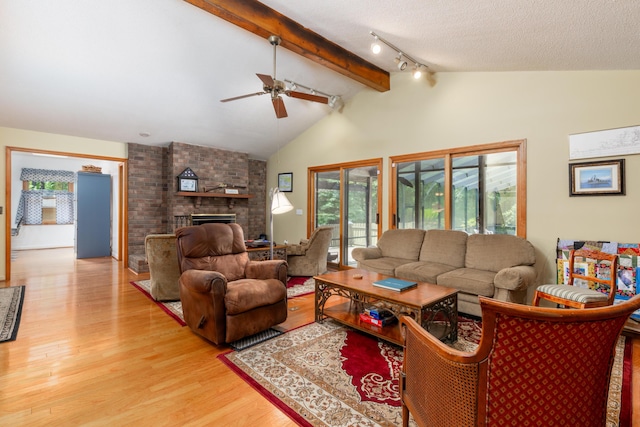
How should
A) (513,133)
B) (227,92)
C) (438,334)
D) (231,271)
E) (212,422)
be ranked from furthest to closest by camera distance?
(227,92)
(513,133)
(231,271)
(438,334)
(212,422)

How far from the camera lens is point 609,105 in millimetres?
3178

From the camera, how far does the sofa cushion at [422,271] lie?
3.56 metres

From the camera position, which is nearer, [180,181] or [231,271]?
[231,271]

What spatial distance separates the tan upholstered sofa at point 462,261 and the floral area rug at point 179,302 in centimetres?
91

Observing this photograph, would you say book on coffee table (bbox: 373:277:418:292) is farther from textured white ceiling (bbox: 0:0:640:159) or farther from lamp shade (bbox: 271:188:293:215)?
textured white ceiling (bbox: 0:0:640:159)

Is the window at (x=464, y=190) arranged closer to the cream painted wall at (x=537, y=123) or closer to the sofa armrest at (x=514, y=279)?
the cream painted wall at (x=537, y=123)

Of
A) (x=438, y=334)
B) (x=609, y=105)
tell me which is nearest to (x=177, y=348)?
(x=438, y=334)

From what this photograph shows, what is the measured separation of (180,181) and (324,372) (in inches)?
204

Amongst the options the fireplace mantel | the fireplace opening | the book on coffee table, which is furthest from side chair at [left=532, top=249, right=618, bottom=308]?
the fireplace opening

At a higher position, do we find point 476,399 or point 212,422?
point 476,399

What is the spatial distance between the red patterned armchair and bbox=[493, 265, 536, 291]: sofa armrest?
78.9 inches

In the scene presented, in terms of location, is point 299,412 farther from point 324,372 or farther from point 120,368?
point 120,368

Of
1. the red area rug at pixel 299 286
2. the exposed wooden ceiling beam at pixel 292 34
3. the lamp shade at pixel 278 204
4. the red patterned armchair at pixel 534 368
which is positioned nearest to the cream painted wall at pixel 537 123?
the exposed wooden ceiling beam at pixel 292 34

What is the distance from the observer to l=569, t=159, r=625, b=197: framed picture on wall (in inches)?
123
